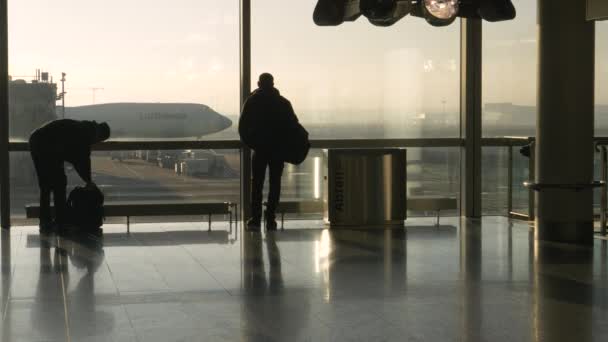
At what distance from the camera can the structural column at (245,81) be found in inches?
508

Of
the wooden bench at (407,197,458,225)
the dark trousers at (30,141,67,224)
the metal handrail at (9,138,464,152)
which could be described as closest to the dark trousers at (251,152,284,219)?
the metal handrail at (9,138,464,152)

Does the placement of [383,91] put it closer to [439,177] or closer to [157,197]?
[439,177]

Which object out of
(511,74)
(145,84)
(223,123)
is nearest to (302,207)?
(223,123)

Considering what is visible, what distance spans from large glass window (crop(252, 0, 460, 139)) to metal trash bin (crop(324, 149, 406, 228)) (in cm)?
117

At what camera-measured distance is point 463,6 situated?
9281 millimetres

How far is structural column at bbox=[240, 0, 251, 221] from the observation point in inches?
508

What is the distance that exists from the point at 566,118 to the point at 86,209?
5.26 metres

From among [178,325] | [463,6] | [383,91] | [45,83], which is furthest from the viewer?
[383,91]

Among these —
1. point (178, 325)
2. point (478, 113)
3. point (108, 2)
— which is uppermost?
point (108, 2)

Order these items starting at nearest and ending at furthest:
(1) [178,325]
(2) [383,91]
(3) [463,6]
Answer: (1) [178,325], (3) [463,6], (2) [383,91]

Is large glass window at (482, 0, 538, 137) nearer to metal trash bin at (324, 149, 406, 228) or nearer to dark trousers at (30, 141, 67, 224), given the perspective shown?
metal trash bin at (324, 149, 406, 228)

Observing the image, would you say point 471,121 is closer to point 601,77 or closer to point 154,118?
point 601,77

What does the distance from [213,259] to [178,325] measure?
10.2 feet

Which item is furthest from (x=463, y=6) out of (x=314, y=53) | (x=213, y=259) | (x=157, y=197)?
(x=157, y=197)
